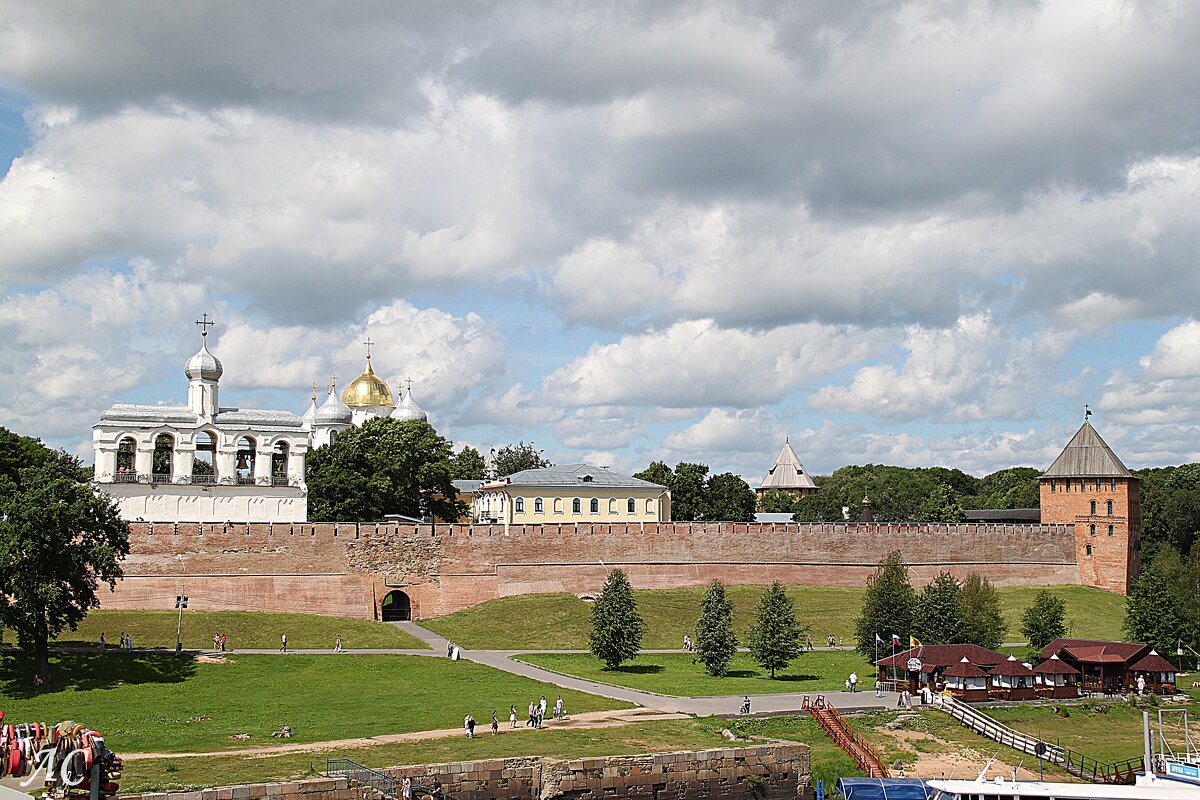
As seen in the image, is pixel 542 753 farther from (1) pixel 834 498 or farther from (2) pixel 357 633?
(1) pixel 834 498

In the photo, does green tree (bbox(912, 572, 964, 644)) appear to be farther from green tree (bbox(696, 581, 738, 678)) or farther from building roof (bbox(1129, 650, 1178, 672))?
green tree (bbox(696, 581, 738, 678))

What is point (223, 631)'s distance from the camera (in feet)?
160

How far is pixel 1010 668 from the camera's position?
40344 millimetres

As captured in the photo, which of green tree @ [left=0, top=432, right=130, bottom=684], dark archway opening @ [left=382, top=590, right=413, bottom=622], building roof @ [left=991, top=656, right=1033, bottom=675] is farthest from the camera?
dark archway opening @ [left=382, top=590, right=413, bottom=622]

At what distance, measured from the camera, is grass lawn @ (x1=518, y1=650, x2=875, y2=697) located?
40.6 metres

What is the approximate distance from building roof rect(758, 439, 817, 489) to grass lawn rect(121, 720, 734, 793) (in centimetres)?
10574

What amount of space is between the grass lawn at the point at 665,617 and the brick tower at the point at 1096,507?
4.90 m

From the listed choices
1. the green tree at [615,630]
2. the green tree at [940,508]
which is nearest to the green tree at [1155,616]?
the green tree at [615,630]

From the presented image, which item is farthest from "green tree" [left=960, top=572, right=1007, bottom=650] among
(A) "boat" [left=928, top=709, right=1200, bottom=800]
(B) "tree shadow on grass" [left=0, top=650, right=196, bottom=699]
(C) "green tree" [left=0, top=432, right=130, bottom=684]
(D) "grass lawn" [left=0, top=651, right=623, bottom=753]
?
(C) "green tree" [left=0, top=432, right=130, bottom=684]

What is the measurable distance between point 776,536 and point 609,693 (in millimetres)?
26136

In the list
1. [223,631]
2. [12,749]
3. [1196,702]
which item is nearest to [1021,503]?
[1196,702]

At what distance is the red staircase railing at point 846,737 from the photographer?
32656 mm

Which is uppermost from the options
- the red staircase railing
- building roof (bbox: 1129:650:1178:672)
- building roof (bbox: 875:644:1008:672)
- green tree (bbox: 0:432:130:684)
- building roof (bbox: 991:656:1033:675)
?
green tree (bbox: 0:432:130:684)

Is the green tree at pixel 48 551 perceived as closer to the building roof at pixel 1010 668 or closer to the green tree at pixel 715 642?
the green tree at pixel 715 642
